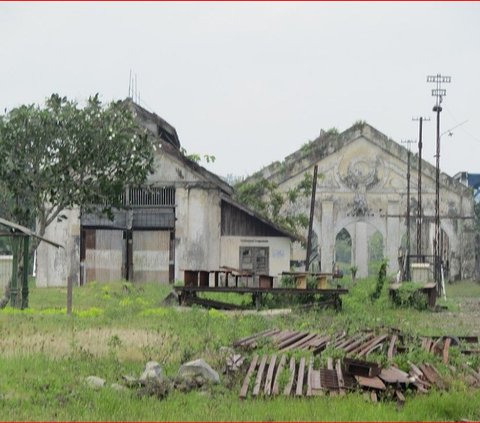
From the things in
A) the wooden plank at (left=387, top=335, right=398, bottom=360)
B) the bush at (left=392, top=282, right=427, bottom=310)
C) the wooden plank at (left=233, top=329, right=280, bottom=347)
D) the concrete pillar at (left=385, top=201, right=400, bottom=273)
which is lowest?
the wooden plank at (left=387, top=335, right=398, bottom=360)

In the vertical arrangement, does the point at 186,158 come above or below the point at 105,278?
above

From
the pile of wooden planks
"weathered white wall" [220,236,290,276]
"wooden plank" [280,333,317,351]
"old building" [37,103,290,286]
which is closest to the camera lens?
the pile of wooden planks

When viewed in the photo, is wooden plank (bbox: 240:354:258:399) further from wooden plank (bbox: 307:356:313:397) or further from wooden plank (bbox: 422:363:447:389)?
wooden plank (bbox: 422:363:447:389)

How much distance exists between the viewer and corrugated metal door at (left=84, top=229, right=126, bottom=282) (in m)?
29.1

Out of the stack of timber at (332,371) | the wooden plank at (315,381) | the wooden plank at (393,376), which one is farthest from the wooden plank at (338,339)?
the wooden plank at (393,376)

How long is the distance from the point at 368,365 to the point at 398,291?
42.9 feet

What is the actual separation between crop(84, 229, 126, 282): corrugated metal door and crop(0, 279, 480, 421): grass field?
8.08 m

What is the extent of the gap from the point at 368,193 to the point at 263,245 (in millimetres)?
9635

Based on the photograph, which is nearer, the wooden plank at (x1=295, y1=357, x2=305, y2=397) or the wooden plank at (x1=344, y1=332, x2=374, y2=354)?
the wooden plank at (x1=295, y1=357, x2=305, y2=397)

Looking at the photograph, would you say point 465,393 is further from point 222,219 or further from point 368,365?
point 222,219

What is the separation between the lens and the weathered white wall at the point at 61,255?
29125 millimetres

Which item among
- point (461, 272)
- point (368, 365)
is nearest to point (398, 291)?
point (368, 365)

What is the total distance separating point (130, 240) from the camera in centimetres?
2916

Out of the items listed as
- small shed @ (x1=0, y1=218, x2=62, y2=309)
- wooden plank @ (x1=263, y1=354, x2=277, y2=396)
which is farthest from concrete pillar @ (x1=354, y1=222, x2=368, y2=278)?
wooden plank @ (x1=263, y1=354, x2=277, y2=396)
